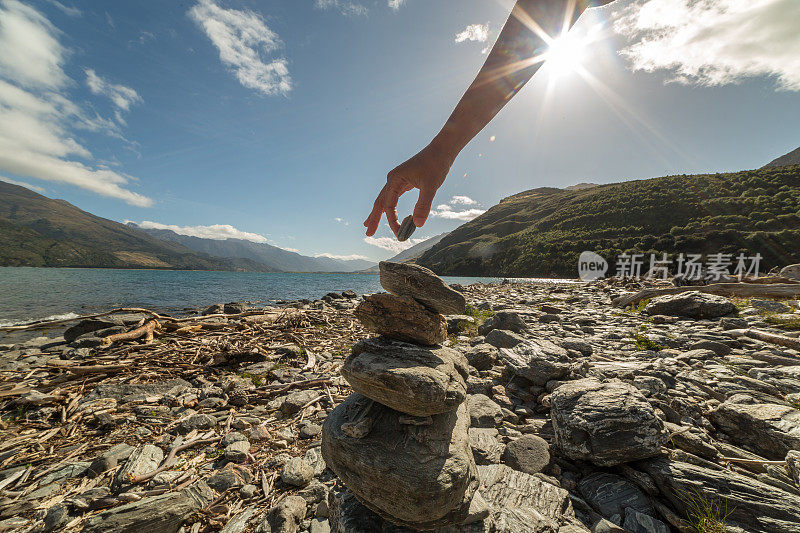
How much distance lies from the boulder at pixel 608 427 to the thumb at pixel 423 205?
295 centimetres

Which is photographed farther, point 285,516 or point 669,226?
point 669,226

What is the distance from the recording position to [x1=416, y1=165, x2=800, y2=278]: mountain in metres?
48.2

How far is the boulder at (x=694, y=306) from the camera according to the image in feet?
31.2

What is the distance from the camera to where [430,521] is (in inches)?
89.7

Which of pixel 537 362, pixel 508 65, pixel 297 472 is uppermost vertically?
pixel 508 65

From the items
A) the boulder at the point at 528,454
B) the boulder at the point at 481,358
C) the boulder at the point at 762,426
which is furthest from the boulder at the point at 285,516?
the boulder at the point at 762,426

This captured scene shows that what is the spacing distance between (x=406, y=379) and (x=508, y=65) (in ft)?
10.2

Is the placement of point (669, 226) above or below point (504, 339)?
above

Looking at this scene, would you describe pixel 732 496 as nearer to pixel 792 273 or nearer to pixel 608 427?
pixel 608 427

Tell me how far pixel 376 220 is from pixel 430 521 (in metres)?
2.92

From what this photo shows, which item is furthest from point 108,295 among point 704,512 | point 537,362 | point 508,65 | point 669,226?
point 669,226

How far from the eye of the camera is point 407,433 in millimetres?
2625

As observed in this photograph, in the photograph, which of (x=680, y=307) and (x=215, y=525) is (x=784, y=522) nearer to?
(x=215, y=525)

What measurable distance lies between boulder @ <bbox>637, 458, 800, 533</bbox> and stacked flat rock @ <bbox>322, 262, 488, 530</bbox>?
6.02ft
